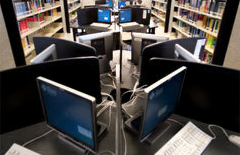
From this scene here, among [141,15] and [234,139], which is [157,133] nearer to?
[234,139]

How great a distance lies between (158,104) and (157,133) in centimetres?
26

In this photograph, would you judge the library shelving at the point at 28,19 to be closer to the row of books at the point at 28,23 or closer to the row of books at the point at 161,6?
the row of books at the point at 28,23

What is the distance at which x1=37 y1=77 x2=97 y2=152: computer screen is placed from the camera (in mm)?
726

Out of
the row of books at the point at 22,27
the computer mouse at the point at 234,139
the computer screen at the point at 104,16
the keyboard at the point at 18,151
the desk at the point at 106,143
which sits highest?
the computer screen at the point at 104,16

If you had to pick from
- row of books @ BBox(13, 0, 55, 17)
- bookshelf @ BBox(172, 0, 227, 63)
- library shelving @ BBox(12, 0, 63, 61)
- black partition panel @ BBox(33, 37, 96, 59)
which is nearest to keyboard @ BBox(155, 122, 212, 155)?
black partition panel @ BBox(33, 37, 96, 59)

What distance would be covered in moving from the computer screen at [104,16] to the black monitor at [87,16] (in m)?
0.11

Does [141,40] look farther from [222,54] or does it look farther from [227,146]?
[222,54]

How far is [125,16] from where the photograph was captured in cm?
402

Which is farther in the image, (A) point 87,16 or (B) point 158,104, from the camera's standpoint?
(A) point 87,16

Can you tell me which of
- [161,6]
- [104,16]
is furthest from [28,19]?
[161,6]

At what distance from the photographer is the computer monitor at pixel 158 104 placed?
2.54 feet

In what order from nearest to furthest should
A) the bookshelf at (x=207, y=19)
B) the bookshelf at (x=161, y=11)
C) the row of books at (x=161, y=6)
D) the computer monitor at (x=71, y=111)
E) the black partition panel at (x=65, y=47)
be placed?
the computer monitor at (x=71, y=111)
the black partition panel at (x=65, y=47)
the bookshelf at (x=207, y=19)
the row of books at (x=161, y=6)
the bookshelf at (x=161, y=11)

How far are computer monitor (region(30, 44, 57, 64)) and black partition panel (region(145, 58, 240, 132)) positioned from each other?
70cm

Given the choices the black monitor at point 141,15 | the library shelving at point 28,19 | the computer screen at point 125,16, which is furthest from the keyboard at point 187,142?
the black monitor at point 141,15
